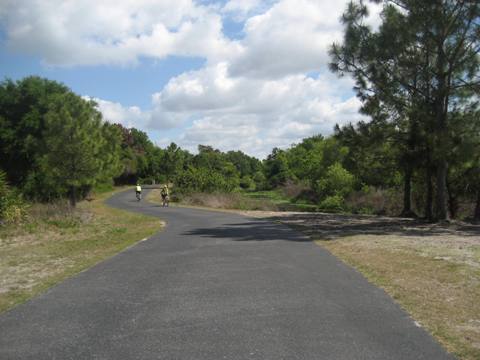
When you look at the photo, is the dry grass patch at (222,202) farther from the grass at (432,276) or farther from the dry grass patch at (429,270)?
the grass at (432,276)

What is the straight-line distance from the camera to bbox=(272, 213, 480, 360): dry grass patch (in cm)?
586

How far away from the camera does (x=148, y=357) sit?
4.82m

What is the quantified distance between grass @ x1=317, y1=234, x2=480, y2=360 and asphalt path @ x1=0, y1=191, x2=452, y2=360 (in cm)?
28

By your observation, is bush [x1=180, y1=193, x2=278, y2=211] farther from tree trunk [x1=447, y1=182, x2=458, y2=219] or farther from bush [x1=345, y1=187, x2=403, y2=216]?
tree trunk [x1=447, y1=182, x2=458, y2=219]

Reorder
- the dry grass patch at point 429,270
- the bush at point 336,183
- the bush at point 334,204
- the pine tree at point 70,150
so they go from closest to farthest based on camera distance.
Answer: the dry grass patch at point 429,270, the pine tree at point 70,150, the bush at point 334,204, the bush at point 336,183

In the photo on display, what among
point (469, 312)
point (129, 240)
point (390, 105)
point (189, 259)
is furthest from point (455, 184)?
point (469, 312)

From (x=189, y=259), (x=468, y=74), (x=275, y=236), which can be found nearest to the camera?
(x=189, y=259)

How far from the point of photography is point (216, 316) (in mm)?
6219

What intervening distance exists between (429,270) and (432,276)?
1.92 feet

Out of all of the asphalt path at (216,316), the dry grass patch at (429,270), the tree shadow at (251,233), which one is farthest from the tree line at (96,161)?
the asphalt path at (216,316)

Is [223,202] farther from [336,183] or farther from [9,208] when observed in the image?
[9,208]

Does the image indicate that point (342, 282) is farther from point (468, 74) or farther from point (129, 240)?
point (468, 74)

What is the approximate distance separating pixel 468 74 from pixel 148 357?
18410 mm

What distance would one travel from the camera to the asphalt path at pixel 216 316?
5004mm
